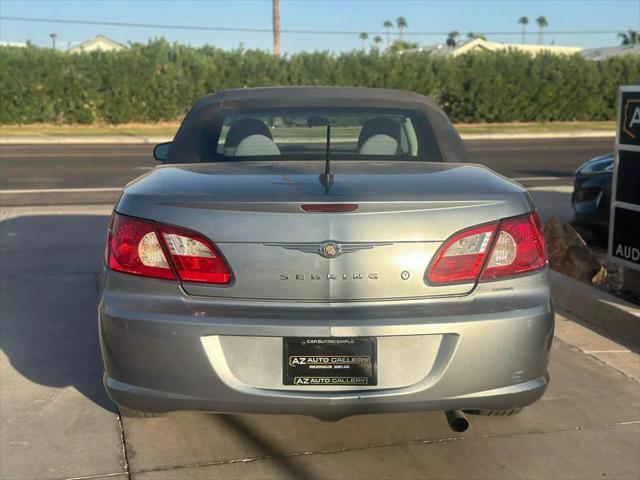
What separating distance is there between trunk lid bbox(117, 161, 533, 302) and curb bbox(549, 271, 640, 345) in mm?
2480

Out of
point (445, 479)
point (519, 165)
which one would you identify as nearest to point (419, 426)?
point (445, 479)

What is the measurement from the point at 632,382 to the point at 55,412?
123 inches

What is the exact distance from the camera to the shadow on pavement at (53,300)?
467 cm

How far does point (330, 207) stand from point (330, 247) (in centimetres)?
16

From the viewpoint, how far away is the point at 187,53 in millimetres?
33625

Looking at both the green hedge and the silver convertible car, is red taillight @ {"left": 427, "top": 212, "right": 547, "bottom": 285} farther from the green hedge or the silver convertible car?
the green hedge

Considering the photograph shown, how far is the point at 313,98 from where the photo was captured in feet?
16.0

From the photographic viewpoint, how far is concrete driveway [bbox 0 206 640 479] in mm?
3531

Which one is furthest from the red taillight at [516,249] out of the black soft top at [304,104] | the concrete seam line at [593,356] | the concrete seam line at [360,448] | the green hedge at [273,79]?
the green hedge at [273,79]

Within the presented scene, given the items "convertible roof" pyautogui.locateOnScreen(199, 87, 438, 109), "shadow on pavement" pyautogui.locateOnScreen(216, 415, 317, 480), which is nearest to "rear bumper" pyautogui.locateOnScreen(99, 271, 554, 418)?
"shadow on pavement" pyautogui.locateOnScreen(216, 415, 317, 480)

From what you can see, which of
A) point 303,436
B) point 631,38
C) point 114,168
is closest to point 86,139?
point 114,168

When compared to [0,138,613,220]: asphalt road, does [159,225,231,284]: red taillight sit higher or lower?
higher

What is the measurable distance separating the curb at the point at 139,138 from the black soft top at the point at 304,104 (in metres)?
20.8

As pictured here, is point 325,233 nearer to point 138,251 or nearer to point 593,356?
point 138,251
